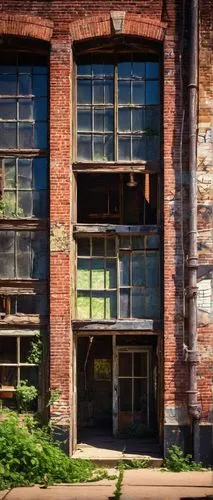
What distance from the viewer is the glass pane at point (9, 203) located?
1144 centimetres

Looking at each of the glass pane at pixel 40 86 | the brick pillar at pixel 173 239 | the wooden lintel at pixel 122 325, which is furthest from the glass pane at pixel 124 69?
the wooden lintel at pixel 122 325

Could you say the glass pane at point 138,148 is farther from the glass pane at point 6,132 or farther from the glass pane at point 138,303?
the glass pane at point 138,303

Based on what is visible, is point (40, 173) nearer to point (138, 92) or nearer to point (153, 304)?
point (138, 92)

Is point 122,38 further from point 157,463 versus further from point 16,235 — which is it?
point 157,463

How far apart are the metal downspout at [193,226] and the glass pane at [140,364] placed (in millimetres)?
2722

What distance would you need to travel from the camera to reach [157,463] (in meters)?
10.9

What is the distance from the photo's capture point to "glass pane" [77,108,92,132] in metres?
11.5

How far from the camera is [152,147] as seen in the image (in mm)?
11477

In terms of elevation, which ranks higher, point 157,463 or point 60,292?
point 60,292

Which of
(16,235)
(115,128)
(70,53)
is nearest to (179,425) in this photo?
(16,235)

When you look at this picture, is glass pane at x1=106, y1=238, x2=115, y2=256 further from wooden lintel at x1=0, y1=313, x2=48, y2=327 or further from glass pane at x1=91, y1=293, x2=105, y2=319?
wooden lintel at x1=0, y1=313, x2=48, y2=327

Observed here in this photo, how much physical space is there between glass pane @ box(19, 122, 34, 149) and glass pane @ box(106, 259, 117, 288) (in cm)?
292

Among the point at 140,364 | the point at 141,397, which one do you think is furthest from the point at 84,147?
the point at 141,397

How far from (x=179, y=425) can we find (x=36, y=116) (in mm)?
6891
